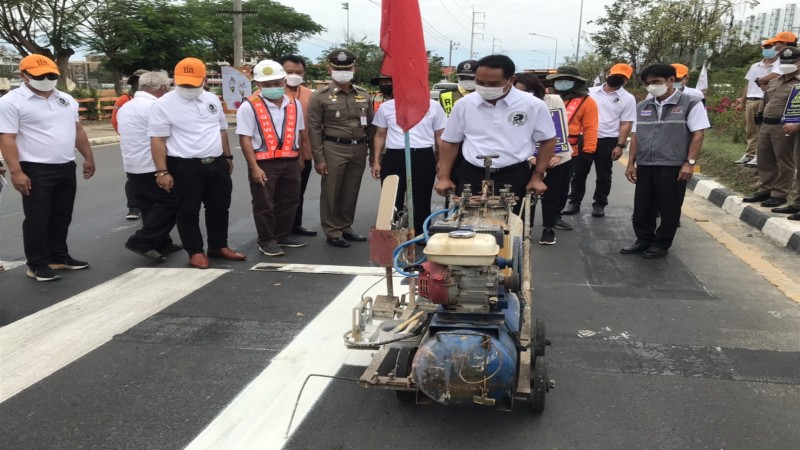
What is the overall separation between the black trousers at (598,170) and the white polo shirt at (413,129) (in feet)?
7.73

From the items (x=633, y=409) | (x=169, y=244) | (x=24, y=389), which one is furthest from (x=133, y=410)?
(x=169, y=244)

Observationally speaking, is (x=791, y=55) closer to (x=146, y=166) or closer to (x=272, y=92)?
(x=272, y=92)

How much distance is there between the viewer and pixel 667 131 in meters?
5.95

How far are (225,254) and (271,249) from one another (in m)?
0.45

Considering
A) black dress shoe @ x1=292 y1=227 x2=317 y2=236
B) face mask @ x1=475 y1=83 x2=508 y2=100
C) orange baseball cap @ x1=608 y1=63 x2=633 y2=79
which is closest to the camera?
face mask @ x1=475 y1=83 x2=508 y2=100

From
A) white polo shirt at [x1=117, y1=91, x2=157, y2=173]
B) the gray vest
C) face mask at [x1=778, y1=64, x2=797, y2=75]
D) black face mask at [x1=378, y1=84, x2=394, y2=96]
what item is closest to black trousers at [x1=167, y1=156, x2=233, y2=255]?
white polo shirt at [x1=117, y1=91, x2=157, y2=173]

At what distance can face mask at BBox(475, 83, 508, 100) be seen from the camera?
176 inches

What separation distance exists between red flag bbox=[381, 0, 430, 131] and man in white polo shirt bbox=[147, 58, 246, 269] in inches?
89.3

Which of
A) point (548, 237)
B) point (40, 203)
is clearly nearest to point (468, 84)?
point (548, 237)

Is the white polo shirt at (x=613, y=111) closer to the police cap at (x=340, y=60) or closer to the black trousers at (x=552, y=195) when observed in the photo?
the black trousers at (x=552, y=195)

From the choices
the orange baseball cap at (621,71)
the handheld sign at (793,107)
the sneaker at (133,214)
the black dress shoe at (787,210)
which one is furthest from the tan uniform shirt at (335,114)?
the black dress shoe at (787,210)

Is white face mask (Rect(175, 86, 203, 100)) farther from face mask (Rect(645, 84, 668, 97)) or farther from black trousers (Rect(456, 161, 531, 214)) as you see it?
face mask (Rect(645, 84, 668, 97))

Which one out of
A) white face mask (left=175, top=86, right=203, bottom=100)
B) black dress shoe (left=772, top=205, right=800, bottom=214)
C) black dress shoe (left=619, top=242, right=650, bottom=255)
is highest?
white face mask (left=175, top=86, right=203, bottom=100)

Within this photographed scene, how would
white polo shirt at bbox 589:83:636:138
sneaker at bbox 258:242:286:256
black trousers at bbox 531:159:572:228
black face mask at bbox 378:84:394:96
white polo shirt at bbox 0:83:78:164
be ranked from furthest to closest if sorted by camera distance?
white polo shirt at bbox 589:83:636:138 < black trousers at bbox 531:159:572:228 < black face mask at bbox 378:84:394:96 < sneaker at bbox 258:242:286:256 < white polo shirt at bbox 0:83:78:164
